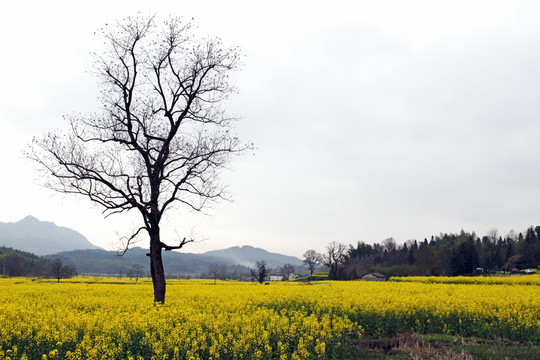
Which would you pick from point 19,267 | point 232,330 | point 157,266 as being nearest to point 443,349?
point 232,330

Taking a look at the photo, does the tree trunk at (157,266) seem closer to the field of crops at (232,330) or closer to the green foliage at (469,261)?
the field of crops at (232,330)

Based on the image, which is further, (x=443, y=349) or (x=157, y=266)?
(x=157, y=266)

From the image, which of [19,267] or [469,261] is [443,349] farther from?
[19,267]

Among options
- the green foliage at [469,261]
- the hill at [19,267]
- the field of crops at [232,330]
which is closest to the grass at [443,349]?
the field of crops at [232,330]

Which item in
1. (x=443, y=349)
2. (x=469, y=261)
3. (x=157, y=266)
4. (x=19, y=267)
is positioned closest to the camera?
(x=443, y=349)

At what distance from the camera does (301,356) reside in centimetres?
845

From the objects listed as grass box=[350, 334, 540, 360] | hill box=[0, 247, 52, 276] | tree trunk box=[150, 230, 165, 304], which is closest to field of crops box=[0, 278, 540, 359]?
grass box=[350, 334, 540, 360]

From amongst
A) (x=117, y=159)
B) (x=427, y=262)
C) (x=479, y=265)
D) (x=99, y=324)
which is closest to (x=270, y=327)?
(x=99, y=324)

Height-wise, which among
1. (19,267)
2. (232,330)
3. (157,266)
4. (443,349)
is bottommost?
(19,267)

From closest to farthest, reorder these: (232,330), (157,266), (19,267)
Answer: (232,330), (157,266), (19,267)

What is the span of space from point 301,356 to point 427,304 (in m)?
8.94

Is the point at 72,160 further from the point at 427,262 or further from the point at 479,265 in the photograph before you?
the point at 479,265

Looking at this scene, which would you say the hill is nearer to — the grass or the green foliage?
the green foliage

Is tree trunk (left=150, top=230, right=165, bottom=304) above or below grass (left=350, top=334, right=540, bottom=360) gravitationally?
above
